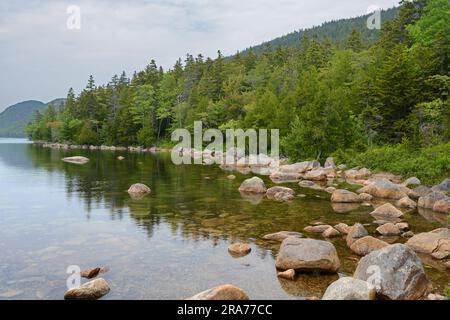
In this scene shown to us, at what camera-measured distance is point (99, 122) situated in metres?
96.9

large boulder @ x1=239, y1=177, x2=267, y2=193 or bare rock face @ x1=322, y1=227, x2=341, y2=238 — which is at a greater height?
large boulder @ x1=239, y1=177, x2=267, y2=193

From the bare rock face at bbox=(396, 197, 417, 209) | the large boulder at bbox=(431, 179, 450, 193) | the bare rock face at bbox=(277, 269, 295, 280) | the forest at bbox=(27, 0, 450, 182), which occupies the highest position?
the forest at bbox=(27, 0, 450, 182)

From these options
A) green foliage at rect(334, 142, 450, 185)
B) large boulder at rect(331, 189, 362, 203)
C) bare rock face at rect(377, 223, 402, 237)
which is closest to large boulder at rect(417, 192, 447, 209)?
large boulder at rect(331, 189, 362, 203)

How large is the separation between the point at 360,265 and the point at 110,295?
6596 millimetres

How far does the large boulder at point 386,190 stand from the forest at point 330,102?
109 inches

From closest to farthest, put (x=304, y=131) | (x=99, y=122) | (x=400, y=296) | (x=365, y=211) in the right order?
(x=400, y=296)
(x=365, y=211)
(x=304, y=131)
(x=99, y=122)

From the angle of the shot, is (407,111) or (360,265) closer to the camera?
(360,265)

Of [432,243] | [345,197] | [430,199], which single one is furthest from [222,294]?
[430,199]

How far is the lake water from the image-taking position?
448 inches

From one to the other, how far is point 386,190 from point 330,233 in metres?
10.7

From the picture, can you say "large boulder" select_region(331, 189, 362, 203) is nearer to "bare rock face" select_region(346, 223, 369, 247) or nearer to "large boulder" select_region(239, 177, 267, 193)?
"large boulder" select_region(239, 177, 267, 193)

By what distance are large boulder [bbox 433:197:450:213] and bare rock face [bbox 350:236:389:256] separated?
9.04m

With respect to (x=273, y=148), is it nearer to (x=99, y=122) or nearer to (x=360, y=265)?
(x=360, y=265)
